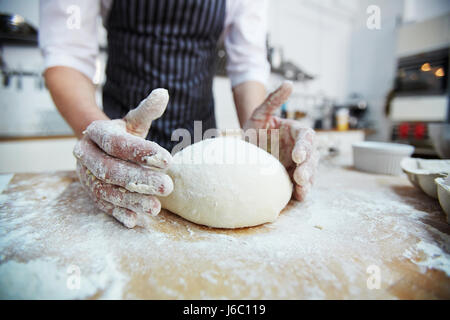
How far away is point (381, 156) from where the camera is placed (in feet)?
3.66

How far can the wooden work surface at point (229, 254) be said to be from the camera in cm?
42

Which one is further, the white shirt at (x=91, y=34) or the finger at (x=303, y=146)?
the white shirt at (x=91, y=34)

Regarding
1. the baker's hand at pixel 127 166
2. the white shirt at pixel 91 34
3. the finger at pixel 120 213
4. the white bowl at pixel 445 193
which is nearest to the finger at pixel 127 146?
the baker's hand at pixel 127 166

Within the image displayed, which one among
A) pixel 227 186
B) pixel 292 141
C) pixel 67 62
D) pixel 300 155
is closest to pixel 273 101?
pixel 292 141

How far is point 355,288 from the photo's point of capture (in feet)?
1.39

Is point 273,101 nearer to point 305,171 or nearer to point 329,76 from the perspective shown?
point 305,171

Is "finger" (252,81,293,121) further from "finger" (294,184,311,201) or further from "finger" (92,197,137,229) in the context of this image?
"finger" (92,197,137,229)

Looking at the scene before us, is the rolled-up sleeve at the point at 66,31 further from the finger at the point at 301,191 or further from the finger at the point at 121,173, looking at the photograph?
the finger at the point at 301,191

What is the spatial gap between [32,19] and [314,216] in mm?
2848

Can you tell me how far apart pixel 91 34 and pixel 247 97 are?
2.47 feet

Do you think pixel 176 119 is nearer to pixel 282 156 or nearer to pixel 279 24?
pixel 282 156

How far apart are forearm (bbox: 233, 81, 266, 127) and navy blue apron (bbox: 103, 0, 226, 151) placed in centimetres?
21

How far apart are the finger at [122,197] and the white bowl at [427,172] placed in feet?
2.76

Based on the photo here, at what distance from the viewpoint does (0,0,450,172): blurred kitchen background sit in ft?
6.60
